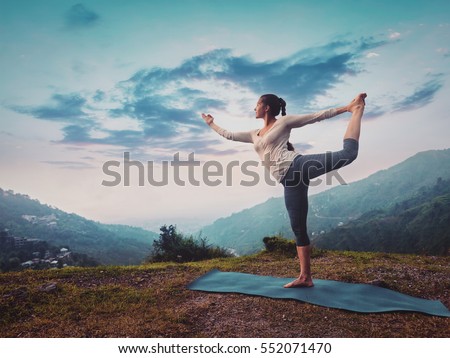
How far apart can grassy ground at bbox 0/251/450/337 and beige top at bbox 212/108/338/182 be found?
1.50m

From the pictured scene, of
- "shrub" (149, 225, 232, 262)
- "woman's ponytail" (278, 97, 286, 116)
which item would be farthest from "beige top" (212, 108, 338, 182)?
"shrub" (149, 225, 232, 262)

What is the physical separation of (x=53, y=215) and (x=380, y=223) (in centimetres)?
4252

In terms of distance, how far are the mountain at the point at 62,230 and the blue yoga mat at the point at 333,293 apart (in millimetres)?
25840

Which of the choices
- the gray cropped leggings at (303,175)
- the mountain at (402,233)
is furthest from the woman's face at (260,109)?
the mountain at (402,233)

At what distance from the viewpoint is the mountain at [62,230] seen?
33.9 metres

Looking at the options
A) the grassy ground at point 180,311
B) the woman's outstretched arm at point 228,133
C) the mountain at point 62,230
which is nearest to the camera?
the grassy ground at point 180,311

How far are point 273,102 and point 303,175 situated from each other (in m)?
1.08

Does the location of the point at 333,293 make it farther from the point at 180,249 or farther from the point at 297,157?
the point at 180,249

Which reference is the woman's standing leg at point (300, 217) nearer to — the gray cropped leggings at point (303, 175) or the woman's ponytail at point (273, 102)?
the gray cropped leggings at point (303, 175)

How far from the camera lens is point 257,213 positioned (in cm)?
10931

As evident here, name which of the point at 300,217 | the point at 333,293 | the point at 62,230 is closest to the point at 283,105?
the point at 300,217

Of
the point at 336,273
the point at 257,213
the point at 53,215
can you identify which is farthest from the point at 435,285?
the point at 257,213

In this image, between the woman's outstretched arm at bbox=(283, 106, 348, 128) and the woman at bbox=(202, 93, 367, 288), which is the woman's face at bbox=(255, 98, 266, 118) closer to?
the woman at bbox=(202, 93, 367, 288)
